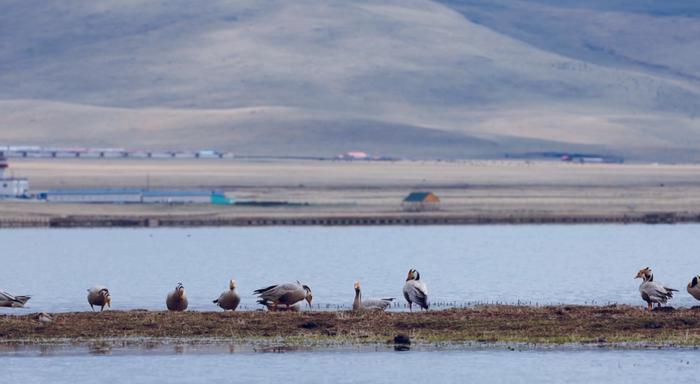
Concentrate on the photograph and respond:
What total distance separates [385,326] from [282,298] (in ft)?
8.88

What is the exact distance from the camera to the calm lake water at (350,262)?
126 feet

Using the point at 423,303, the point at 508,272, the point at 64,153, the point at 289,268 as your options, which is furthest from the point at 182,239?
the point at 64,153

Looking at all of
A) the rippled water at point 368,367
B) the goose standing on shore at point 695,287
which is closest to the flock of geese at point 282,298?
the rippled water at point 368,367

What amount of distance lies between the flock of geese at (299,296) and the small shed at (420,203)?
204 ft

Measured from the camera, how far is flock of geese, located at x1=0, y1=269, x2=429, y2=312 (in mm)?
29062

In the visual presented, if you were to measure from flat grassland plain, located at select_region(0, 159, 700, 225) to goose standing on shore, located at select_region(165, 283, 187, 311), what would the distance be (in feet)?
176

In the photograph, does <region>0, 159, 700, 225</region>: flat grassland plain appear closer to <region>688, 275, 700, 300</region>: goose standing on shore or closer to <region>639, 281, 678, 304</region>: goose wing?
<region>688, 275, 700, 300</region>: goose standing on shore

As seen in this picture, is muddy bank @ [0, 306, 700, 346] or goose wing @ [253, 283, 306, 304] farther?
goose wing @ [253, 283, 306, 304]

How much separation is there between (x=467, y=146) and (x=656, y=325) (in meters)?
149

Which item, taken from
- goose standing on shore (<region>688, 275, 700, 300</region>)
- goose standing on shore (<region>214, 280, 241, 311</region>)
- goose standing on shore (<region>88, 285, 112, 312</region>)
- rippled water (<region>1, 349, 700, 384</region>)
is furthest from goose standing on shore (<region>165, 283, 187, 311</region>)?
goose standing on shore (<region>688, 275, 700, 300</region>)

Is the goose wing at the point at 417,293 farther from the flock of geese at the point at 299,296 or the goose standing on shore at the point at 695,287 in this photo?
the goose standing on shore at the point at 695,287

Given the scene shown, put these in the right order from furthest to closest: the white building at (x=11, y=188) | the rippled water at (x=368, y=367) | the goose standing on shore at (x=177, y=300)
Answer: the white building at (x=11, y=188) → the goose standing on shore at (x=177, y=300) → the rippled water at (x=368, y=367)

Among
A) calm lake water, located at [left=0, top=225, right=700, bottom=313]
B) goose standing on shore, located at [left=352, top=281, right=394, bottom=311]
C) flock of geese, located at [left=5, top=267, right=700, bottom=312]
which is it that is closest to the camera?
flock of geese, located at [left=5, top=267, right=700, bottom=312]

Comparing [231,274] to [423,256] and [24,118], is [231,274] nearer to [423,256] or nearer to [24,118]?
[423,256]
